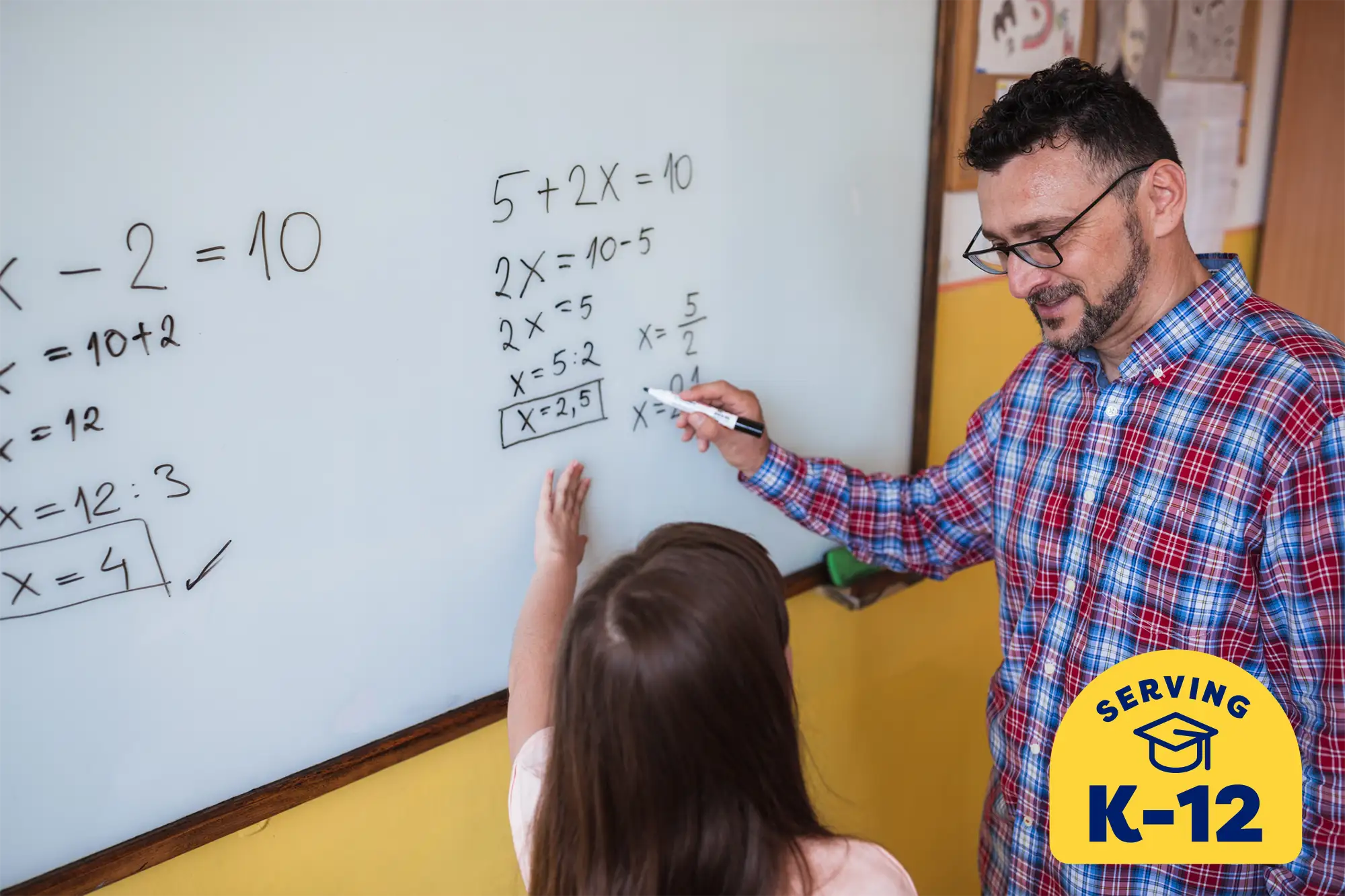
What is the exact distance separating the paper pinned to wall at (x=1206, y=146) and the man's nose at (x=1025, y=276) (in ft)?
3.12

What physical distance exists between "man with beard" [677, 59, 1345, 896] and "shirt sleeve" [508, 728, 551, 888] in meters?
0.42

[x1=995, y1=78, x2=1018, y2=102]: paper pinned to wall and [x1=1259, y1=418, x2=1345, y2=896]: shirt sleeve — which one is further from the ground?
[x1=995, y1=78, x2=1018, y2=102]: paper pinned to wall

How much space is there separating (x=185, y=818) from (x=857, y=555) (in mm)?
802

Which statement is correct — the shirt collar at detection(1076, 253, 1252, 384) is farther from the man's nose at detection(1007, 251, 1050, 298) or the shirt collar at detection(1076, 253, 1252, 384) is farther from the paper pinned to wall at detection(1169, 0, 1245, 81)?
the paper pinned to wall at detection(1169, 0, 1245, 81)

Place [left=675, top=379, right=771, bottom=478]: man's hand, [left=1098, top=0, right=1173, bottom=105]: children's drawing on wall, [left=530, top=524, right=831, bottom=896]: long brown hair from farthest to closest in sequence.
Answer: [left=1098, top=0, right=1173, bottom=105]: children's drawing on wall
[left=675, top=379, right=771, bottom=478]: man's hand
[left=530, top=524, right=831, bottom=896]: long brown hair

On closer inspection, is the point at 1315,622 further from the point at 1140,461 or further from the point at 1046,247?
the point at 1046,247

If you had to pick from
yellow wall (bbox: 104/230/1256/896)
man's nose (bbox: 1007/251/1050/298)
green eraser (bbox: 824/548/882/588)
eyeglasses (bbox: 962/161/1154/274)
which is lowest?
yellow wall (bbox: 104/230/1256/896)

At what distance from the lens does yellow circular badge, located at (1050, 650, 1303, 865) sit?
2.68 feet

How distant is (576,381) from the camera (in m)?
0.97

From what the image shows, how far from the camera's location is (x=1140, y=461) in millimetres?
926

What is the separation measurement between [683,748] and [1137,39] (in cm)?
150

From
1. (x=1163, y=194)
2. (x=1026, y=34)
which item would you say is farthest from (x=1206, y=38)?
(x=1163, y=194)

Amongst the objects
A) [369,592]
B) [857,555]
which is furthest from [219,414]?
[857,555]

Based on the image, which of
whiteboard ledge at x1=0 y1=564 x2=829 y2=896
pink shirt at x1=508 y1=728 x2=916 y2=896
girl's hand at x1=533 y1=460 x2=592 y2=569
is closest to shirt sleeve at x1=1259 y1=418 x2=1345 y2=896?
pink shirt at x1=508 y1=728 x2=916 y2=896
